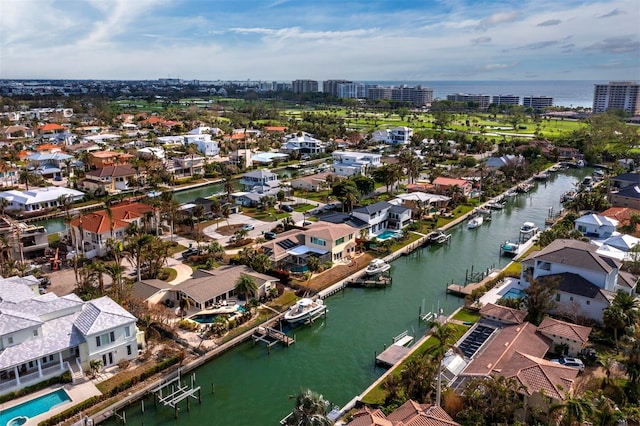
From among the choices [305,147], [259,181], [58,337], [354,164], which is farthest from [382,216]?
[305,147]

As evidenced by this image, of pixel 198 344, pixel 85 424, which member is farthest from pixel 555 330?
pixel 85 424

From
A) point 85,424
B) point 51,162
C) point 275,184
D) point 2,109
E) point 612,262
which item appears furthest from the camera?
point 2,109

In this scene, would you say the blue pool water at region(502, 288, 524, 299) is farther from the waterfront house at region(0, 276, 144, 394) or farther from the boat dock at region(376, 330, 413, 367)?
the waterfront house at region(0, 276, 144, 394)

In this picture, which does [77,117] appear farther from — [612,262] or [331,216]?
[612,262]

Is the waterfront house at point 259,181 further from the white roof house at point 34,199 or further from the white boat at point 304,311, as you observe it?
the white boat at point 304,311

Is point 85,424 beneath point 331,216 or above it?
beneath

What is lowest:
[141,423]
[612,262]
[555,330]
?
[141,423]

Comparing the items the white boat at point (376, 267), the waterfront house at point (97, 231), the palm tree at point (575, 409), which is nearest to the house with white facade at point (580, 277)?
the white boat at point (376, 267)
